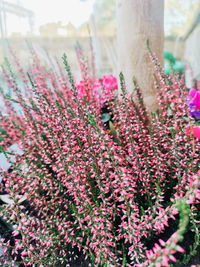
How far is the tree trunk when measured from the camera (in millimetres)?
978

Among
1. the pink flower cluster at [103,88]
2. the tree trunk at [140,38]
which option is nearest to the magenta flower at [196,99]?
the tree trunk at [140,38]

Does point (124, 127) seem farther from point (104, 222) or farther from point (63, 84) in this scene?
point (63, 84)

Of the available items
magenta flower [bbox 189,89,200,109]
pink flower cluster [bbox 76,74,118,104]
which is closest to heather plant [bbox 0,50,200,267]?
pink flower cluster [bbox 76,74,118,104]

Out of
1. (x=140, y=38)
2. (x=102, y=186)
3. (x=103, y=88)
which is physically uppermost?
(x=140, y=38)

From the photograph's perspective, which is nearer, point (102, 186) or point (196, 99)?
point (102, 186)

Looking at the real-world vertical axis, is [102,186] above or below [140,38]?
below

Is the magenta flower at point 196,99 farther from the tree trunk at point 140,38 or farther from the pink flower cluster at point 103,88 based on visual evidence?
the pink flower cluster at point 103,88

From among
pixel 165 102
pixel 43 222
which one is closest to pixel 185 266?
pixel 43 222

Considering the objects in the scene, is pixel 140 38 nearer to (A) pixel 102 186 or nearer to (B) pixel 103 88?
(B) pixel 103 88

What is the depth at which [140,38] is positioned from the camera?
1.02m

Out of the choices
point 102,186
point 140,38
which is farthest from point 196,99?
point 102,186

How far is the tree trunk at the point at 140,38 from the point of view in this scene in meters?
0.98

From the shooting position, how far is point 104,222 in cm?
65

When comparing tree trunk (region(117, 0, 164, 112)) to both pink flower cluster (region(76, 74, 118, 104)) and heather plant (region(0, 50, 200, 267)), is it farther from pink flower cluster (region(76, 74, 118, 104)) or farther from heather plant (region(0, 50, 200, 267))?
heather plant (region(0, 50, 200, 267))
